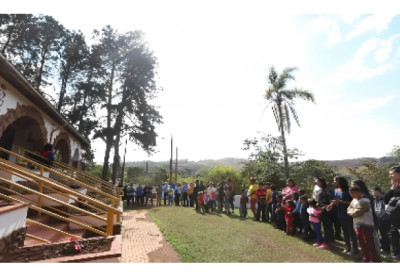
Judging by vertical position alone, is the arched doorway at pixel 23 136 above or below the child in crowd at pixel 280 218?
above

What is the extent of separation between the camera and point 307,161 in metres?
14.6

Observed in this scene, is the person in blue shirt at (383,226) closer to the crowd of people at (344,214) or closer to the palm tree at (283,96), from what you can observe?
the crowd of people at (344,214)

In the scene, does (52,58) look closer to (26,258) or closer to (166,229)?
(166,229)

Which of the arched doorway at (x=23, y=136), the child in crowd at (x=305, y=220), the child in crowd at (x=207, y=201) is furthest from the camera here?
the child in crowd at (x=207, y=201)

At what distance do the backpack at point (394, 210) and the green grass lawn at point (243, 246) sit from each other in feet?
3.53

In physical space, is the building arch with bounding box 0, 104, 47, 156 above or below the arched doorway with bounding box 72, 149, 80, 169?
above

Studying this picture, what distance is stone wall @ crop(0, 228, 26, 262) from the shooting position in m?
3.56

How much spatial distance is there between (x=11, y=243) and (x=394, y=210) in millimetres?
7007

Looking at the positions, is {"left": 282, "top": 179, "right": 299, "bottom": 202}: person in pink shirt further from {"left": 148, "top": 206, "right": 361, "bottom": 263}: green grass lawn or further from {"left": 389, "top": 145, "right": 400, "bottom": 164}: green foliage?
{"left": 389, "top": 145, "right": 400, "bottom": 164}: green foliage

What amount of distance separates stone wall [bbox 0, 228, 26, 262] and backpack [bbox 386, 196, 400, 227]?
6984 mm

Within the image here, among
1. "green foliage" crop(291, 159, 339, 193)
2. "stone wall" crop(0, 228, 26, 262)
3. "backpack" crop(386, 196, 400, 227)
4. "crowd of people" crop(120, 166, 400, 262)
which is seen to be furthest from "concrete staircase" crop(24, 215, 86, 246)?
"green foliage" crop(291, 159, 339, 193)

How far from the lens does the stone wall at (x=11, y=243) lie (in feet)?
11.7

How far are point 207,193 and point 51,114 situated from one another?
8604 mm

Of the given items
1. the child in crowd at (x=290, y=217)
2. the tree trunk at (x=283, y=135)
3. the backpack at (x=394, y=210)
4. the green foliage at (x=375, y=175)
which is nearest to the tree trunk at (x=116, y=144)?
the tree trunk at (x=283, y=135)
